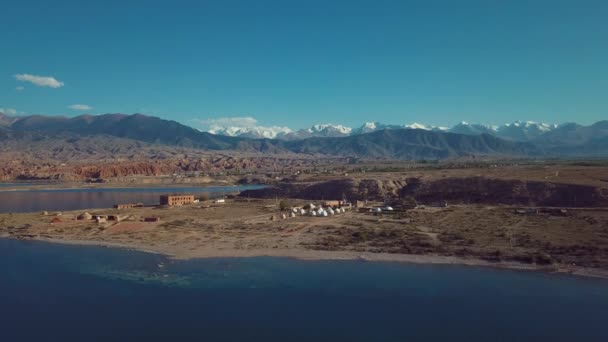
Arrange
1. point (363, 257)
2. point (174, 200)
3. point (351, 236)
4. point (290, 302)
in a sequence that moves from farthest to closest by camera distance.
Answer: point (174, 200) → point (351, 236) → point (363, 257) → point (290, 302)

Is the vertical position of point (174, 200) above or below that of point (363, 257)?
above

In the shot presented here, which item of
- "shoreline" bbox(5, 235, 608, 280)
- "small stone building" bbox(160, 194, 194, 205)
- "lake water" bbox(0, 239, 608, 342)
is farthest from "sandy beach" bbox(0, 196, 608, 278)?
"small stone building" bbox(160, 194, 194, 205)

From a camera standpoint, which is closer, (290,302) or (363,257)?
(290,302)

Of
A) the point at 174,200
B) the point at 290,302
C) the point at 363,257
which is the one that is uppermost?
the point at 174,200

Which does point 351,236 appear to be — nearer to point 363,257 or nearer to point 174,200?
point 363,257

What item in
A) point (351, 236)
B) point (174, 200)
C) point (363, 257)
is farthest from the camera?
point (174, 200)

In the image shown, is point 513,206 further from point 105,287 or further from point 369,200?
point 105,287

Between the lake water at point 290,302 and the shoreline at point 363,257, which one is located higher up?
the shoreline at point 363,257

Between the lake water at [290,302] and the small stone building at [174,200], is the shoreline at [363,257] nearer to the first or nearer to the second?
the lake water at [290,302]

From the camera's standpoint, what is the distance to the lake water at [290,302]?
2662 centimetres

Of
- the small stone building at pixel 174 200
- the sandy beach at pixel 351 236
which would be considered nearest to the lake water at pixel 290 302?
the sandy beach at pixel 351 236

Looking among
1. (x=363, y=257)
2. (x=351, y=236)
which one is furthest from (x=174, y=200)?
(x=363, y=257)

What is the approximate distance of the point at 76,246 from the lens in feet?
164

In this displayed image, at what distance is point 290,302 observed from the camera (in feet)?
103
